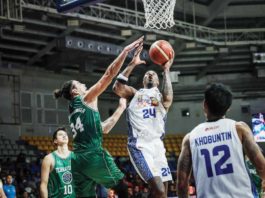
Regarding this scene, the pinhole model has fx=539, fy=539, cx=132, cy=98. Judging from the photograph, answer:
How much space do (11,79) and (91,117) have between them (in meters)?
17.6

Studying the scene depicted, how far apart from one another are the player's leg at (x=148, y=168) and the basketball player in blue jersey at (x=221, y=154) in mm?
2748

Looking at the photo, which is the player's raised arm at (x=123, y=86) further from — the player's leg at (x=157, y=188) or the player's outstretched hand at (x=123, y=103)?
the player's leg at (x=157, y=188)

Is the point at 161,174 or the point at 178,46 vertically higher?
the point at 178,46

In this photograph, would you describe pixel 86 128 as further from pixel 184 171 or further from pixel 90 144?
pixel 184 171

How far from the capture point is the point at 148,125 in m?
6.82

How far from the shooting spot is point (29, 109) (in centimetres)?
2352

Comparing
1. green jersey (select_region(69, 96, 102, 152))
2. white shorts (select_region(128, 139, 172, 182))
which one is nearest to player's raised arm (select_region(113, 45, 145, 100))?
white shorts (select_region(128, 139, 172, 182))

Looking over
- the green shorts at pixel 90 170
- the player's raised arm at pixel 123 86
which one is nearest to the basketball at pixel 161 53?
the player's raised arm at pixel 123 86

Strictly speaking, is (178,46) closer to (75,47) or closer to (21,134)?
(75,47)

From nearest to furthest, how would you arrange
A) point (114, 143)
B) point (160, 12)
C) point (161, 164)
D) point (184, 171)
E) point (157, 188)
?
point (184, 171) → point (157, 188) → point (161, 164) → point (160, 12) → point (114, 143)

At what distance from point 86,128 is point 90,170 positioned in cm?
44

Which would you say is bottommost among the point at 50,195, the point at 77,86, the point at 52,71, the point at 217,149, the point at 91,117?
the point at 50,195

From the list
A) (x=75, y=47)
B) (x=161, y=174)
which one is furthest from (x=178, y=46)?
(x=161, y=174)

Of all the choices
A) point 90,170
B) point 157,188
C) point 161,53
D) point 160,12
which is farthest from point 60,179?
point 160,12
